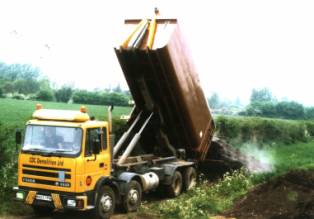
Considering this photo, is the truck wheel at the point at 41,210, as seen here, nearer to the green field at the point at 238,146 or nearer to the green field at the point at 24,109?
the green field at the point at 238,146

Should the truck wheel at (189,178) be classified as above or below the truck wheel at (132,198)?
above

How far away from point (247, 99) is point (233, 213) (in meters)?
18.8

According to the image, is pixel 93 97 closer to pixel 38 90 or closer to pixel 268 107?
pixel 38 90

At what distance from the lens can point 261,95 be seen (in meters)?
33.1

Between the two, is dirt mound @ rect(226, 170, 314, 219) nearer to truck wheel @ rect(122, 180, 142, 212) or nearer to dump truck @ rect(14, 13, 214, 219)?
truck wheel @ rect(122, 180, 142, 212)

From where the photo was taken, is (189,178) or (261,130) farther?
(261,130)

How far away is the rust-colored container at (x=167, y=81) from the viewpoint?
49.9 feet

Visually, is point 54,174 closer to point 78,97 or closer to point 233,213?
point 233,213

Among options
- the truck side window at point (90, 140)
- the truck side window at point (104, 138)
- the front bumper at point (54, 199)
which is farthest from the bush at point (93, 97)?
the front bumper at point (54, 199)

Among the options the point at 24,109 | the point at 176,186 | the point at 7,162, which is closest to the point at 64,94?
the point at 24,109

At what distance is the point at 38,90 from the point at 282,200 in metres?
19.0

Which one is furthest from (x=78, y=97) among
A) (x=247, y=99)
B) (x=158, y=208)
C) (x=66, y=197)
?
(x=66, y=197)

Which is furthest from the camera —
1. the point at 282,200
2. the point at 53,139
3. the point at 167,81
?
the point at 167,81

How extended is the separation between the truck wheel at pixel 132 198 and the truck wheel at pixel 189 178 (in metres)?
3.22
